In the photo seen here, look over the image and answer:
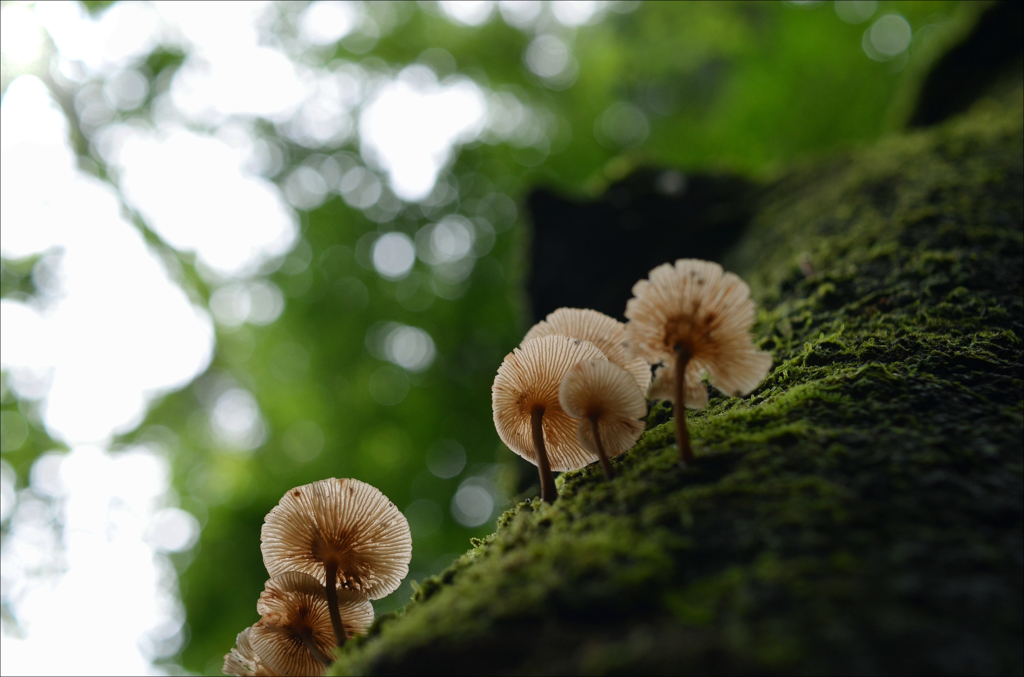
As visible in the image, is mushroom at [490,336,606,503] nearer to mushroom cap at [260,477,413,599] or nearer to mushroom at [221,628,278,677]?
mushroom cap at [260,477,413,599]

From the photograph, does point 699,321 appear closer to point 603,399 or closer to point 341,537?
point 603,399

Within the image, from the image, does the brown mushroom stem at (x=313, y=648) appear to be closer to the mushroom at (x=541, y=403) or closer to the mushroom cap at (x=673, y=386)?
the mushroom at (x=541, y=403)

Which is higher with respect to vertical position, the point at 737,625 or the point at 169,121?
the point at 169,121

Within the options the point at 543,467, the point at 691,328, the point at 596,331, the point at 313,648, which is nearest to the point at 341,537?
the point at 313,648

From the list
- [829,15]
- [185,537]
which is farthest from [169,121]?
[829,15]

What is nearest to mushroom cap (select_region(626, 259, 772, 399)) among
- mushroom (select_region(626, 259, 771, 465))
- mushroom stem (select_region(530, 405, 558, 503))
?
mushroom (select_region(626, 259, 771, 465))

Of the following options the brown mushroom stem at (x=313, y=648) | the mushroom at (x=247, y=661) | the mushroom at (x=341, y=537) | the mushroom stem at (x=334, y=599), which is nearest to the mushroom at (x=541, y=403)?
→ the mushroom at (x=341, y=537)

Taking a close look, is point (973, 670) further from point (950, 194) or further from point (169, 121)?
point (169, 121)
